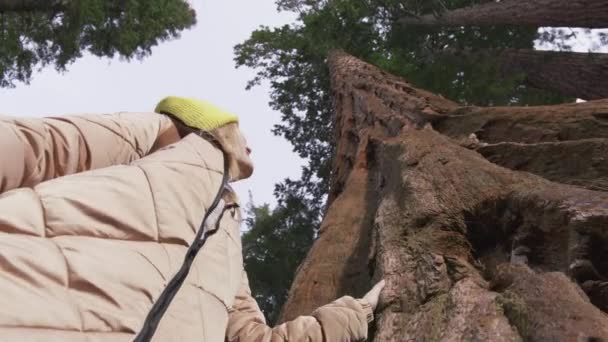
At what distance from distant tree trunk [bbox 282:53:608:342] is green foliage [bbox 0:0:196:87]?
9073mm

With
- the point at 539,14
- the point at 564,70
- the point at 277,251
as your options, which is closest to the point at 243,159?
the point at 539,14

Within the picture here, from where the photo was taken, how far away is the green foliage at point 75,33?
12086 millimetres

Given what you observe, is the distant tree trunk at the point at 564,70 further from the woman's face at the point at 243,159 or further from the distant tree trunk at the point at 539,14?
the woman's face at the point at 243,159

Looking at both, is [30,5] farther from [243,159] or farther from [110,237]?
[110,237]

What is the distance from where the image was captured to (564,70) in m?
9.38

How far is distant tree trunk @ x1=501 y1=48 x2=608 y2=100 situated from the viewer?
28.1 feet

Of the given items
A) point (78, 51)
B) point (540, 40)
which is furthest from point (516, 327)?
point (78, 51)

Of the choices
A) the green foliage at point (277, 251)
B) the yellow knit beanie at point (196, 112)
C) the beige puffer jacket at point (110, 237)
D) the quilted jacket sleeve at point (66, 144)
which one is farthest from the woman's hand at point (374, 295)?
the green foliage at point (277, 251)

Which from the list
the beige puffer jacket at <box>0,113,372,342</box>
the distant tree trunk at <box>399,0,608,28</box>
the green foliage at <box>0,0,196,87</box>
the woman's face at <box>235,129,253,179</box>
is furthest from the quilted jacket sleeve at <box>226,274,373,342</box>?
the green foliage at <box>0,0,196,87</box>

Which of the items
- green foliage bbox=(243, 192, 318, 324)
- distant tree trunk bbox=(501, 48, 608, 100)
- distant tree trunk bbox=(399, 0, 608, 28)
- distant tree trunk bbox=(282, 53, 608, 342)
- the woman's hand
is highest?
distant tree trunk bbox=(399, 0, 608, 28)

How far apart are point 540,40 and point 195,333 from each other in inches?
449

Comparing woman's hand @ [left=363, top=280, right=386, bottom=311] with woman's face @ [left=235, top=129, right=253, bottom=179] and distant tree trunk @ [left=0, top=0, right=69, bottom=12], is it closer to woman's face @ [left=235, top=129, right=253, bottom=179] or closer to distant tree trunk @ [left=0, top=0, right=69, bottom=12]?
woman's face @ [left=235, top=129, right=253, bottom=179]

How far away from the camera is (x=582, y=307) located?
1.78 meters

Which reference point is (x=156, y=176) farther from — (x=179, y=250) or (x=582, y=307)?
(x=582, y=307)
